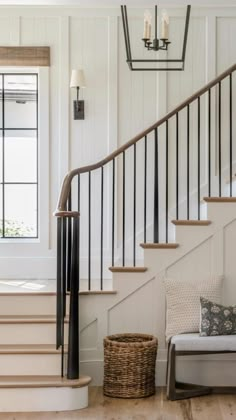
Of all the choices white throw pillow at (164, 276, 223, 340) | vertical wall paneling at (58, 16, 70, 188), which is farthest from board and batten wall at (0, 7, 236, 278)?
white throw pillow at (164, 276, 223, 340)

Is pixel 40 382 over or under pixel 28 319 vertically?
under

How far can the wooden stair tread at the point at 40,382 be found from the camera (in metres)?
5.66

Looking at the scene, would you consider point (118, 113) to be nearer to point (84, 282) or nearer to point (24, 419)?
point (84, 282)

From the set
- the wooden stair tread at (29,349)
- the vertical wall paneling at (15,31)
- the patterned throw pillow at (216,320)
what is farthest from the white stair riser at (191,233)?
the vertical wall paneling at (15,31)

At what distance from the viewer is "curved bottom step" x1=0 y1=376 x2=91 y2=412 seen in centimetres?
565

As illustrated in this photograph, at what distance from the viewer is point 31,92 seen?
7.96 meters

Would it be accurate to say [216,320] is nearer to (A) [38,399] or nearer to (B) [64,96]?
(A) [38,399]

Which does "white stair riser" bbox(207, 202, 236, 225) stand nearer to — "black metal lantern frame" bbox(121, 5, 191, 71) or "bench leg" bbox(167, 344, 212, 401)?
"bench leg" bbox(167, 344, 212, 401)

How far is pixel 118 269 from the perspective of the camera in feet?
21.2

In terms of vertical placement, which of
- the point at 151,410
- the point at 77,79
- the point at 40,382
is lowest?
the point at 151,410

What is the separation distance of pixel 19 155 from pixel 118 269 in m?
2.11

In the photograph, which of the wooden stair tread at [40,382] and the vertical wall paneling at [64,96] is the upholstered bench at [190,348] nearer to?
the wooden stair tread at [40,382]

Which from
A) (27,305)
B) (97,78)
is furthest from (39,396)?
(97,78)

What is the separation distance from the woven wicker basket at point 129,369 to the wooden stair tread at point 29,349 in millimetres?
378
